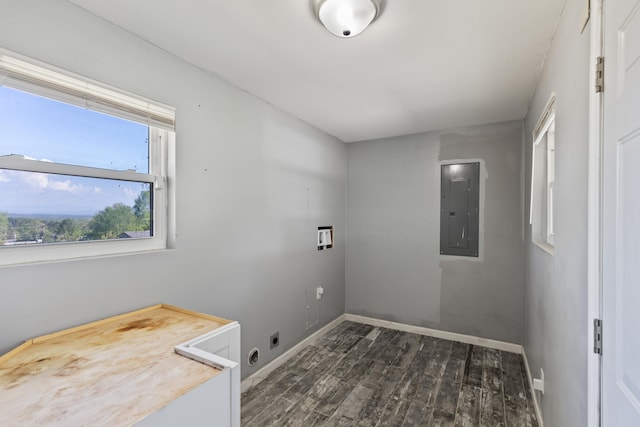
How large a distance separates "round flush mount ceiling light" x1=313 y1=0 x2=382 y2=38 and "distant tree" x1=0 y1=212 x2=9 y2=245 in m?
1.66

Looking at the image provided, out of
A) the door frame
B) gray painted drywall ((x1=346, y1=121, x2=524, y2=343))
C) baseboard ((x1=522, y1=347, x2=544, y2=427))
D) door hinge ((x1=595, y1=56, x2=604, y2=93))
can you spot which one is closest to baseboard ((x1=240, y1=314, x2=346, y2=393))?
gray painted drywall ((x1=346, y1=121, x2=524, y2=343))

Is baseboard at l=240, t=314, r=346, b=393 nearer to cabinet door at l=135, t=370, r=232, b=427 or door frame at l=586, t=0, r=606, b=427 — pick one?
cabinet door at l=135, t=370, r=232, b=427

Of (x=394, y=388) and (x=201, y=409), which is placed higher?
(x=201, y=409)

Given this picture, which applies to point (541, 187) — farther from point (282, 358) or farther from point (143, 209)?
point (143, 209)

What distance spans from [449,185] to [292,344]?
242 cm

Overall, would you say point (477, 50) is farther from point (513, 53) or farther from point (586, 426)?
point (586, 426)

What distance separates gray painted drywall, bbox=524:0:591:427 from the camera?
3.47ft

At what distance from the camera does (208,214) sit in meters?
2.06

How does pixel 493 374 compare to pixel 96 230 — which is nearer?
pixel 96 230

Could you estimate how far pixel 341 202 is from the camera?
385cm

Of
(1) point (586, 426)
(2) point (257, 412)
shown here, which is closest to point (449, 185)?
(1) point (586, 426)

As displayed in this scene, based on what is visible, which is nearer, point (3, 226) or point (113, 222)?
point (3, 226)

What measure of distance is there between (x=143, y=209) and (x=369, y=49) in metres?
1.67

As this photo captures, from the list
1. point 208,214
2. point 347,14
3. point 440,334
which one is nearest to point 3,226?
point 208,214
